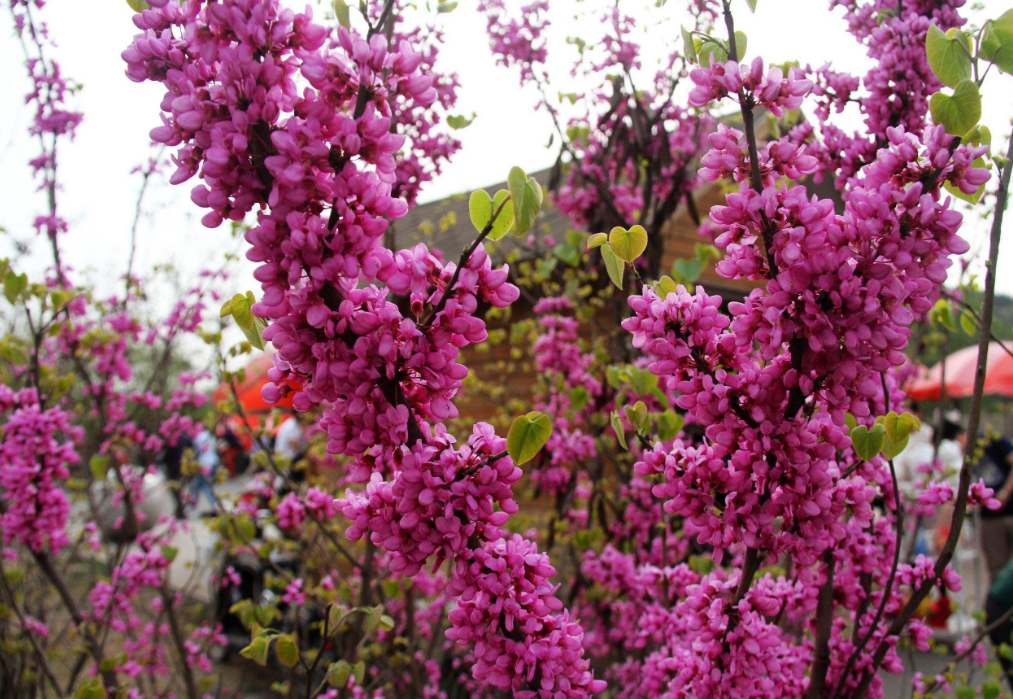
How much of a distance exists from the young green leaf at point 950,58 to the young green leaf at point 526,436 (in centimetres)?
88

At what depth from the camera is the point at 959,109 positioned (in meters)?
1.04

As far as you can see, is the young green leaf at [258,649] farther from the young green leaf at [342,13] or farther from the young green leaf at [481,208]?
the young green leaf at [342,13]

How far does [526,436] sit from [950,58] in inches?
37.3

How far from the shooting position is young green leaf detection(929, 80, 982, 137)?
1.03 metres

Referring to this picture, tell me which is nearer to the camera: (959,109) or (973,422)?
(959,109)

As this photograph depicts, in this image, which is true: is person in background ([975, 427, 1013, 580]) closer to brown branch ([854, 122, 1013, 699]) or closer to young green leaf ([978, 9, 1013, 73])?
brown branch ([854, 122, 1013, 699])

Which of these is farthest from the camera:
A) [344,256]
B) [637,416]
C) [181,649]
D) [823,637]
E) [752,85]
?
[181,649]

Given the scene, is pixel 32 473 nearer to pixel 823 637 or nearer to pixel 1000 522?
pixel 823 637

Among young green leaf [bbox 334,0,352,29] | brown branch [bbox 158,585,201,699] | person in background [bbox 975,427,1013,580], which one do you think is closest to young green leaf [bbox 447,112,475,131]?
young green leaf [bbox 334,0,352,29]

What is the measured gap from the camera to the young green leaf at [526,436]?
1006mm

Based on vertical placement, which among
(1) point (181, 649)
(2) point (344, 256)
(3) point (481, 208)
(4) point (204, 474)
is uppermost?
(3) point (481, 208)

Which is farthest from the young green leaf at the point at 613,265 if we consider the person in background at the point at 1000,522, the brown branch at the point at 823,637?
the person in background at the point at 1000,522

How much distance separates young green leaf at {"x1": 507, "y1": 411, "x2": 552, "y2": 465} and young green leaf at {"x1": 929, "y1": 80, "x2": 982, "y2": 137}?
2.54ft

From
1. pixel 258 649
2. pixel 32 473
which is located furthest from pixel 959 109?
pixel 32 473
